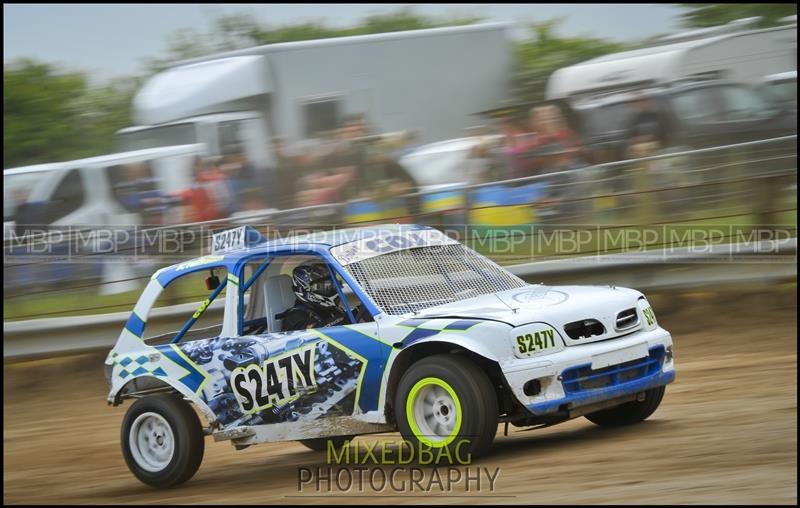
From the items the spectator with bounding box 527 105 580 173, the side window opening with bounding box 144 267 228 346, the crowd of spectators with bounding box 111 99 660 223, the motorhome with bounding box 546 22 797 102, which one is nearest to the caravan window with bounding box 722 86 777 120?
the motorhome with bounding box 546 22 797 102

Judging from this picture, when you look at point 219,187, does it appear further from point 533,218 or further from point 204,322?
point 204,322

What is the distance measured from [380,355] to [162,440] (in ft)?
6.25

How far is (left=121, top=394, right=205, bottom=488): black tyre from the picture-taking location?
720 cm

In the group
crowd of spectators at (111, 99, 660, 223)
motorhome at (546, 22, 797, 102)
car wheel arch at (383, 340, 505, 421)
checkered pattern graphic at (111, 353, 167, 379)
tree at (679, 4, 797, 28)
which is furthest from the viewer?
tree at (679, 4, 797, 28)

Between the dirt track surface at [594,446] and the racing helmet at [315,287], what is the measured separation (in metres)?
1.11

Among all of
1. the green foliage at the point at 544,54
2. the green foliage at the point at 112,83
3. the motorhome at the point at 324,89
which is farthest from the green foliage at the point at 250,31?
the motorhome at the point at 324,89

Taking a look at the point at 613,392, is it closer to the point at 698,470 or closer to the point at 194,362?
the point at 698,470

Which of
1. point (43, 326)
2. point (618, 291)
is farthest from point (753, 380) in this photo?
point (43, 326)

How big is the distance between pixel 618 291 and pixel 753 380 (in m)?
2.46

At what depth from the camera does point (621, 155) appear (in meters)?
11.6

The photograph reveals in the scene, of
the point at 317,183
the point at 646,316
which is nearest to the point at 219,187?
the point at 317,183

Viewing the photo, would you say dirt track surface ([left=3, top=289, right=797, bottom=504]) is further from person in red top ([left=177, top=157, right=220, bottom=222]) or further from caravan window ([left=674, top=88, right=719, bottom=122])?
caravan window ([left=674, top=88, right=719, bottom=122])

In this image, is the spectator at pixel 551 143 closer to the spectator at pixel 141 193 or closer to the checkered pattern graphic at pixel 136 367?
the spectator at pixel 141 193

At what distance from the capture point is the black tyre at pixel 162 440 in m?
7.20
